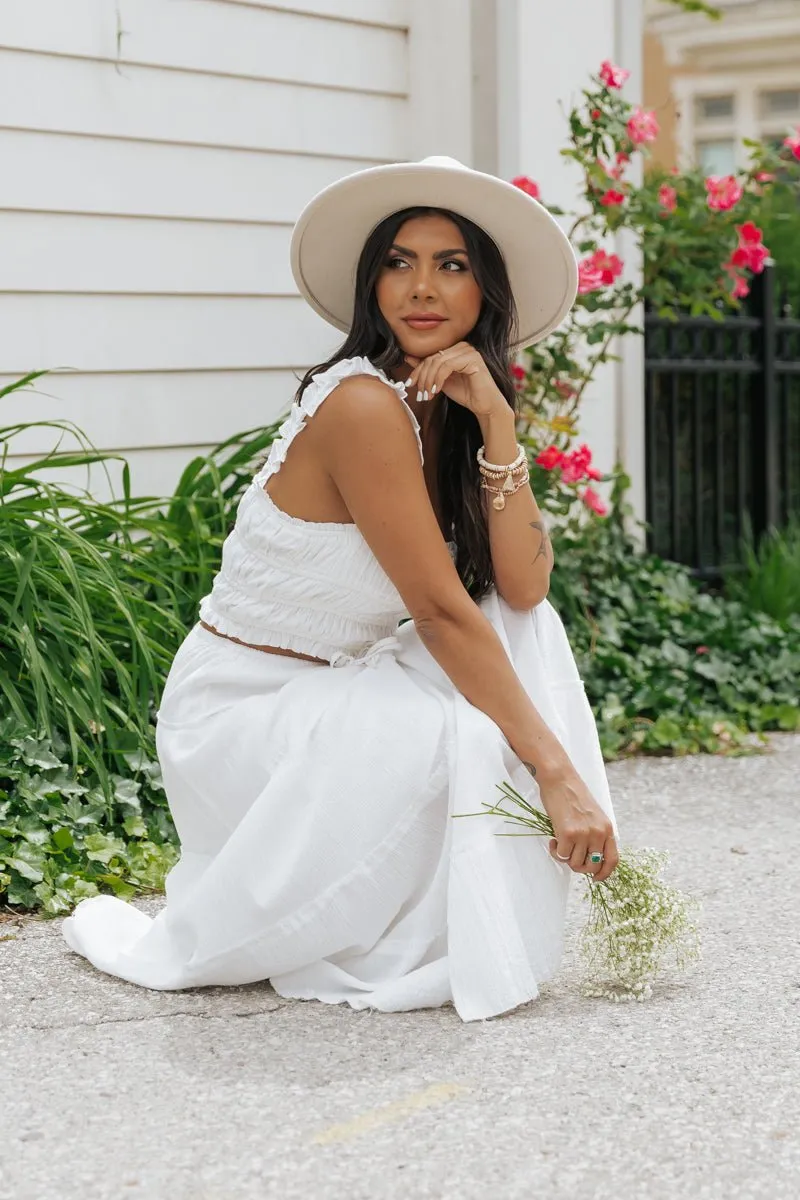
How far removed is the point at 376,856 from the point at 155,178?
3.00 meters

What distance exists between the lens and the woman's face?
119 inches

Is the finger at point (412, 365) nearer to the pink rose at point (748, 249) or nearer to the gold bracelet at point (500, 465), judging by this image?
the gold bracelet at point (500, 465)

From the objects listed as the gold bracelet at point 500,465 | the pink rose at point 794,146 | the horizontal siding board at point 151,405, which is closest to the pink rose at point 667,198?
the pink rose at point 794,146

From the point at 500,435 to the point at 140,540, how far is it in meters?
1.97

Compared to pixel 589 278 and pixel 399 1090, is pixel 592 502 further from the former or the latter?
pixel 399 1090

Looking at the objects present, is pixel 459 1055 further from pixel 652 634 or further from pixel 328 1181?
pixel 652 634

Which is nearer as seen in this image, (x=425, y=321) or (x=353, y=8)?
(x=425, y=321)

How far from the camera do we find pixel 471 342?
123 inches

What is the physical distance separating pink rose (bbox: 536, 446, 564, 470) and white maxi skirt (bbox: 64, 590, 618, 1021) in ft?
8.04

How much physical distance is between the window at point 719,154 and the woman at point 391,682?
1167cm

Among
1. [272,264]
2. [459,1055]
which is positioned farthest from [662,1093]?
[272,264]

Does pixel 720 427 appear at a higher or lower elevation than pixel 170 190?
lower

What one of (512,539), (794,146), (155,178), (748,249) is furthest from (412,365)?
(794,146)

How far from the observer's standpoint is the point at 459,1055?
2611mm
